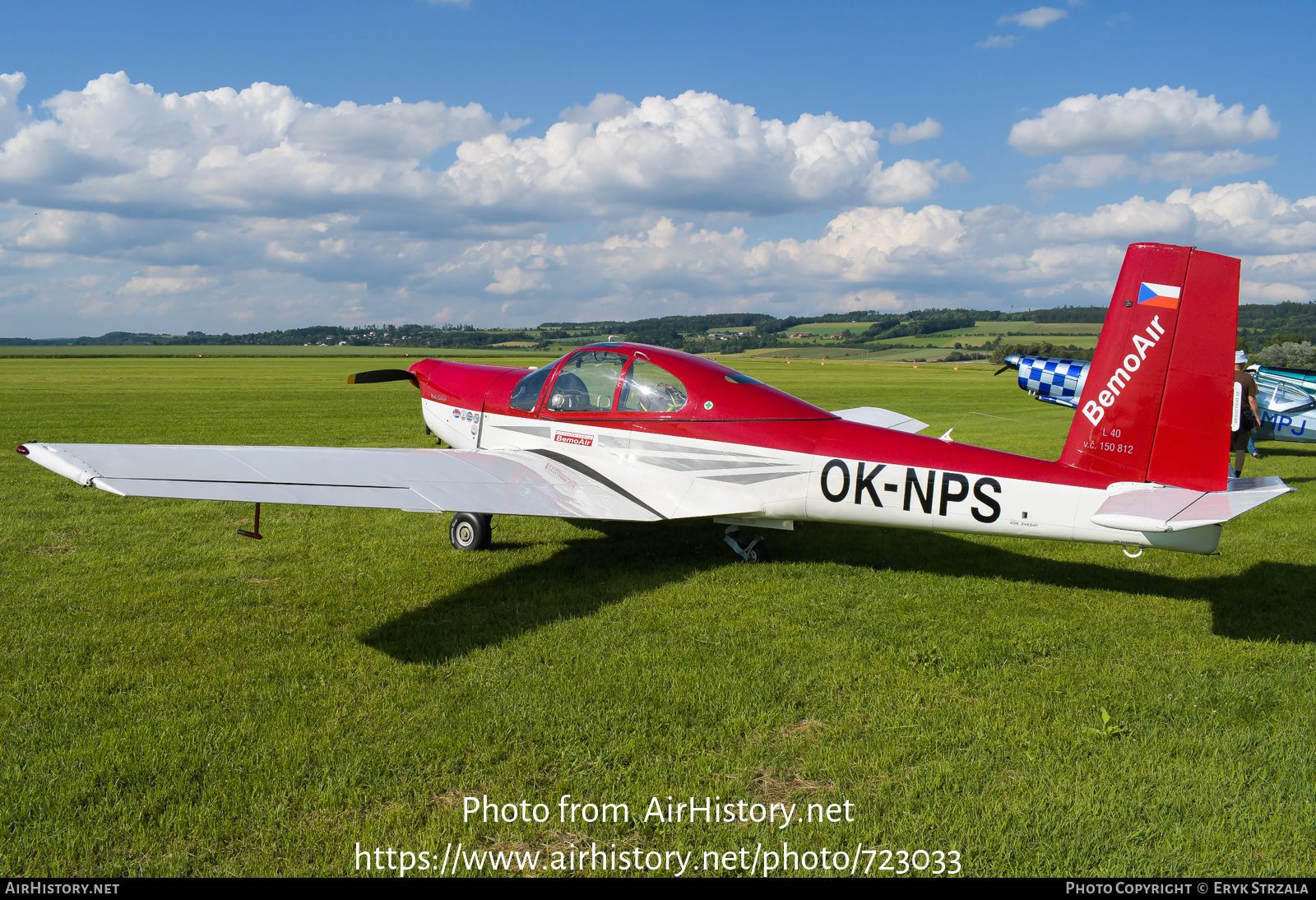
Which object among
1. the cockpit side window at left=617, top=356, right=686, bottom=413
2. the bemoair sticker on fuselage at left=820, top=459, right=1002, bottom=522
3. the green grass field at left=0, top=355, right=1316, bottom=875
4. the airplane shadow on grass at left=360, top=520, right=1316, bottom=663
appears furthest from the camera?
the cockpit side window at left=617, top=356, right=686, bottom=413

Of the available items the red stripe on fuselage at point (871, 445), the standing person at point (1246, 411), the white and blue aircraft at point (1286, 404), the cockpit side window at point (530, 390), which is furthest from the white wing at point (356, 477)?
the white and blue aircraft at point (1286, 404)

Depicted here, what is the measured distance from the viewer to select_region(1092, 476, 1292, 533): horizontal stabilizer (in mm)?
4445

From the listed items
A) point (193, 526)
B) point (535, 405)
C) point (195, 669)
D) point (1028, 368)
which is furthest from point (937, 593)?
point (1028, 368)

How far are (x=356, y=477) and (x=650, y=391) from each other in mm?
2604

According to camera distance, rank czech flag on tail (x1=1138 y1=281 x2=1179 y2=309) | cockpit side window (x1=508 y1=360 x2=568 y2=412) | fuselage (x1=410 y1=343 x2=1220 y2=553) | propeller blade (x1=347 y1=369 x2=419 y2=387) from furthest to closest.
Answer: propeller blade (x1=347 y1=369 x2=419 y2=387)
cockpit side window (x1=508 y1=360 x2=568 y2=412)
fuselage (x1=410 y1=343 x2=1220 y2=553)
czech flag on tail (x1=1138 y1=281 x2=1179 y2=309)

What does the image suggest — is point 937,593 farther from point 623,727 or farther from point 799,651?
point 623,727

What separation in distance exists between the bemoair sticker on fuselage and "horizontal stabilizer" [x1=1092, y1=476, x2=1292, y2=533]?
800 mm

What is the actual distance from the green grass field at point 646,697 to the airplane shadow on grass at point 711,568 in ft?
0.12

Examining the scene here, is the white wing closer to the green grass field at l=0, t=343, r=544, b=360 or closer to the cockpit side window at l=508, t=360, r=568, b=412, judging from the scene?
the cockpit side window at l=508, t=360, r=568, b=412

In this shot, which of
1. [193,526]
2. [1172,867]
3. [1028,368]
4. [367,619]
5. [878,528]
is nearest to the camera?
[1172,867]

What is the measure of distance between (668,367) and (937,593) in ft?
9.70

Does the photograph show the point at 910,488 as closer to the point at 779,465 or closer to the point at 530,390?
the point at 779,465

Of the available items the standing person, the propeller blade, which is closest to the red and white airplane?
the propeller blade

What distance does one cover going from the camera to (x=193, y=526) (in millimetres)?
8172
